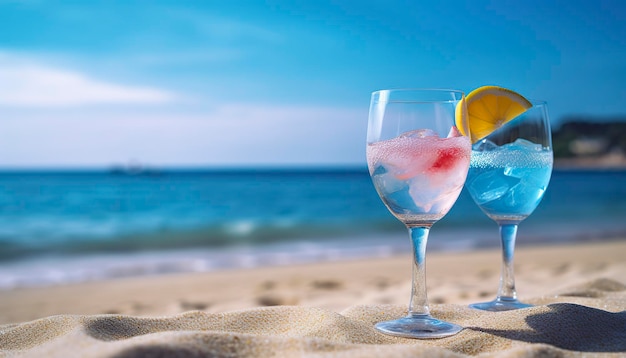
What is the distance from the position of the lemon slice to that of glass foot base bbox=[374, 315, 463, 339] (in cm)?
70

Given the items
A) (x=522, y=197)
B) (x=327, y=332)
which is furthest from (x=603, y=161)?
(x=327, y=332)

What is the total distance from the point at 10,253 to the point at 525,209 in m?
9.42

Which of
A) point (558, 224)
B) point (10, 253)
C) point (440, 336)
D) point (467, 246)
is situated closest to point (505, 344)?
point (440, 336)

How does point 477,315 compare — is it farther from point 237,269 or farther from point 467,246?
point 467,246

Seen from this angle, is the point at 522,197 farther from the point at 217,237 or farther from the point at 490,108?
the point at 217,237

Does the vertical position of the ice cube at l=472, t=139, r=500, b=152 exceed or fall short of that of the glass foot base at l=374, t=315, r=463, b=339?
it exceeds it

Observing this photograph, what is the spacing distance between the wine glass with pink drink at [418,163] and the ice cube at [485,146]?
15.0 inches

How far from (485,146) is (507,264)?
0.44 m

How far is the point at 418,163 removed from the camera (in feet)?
5.60

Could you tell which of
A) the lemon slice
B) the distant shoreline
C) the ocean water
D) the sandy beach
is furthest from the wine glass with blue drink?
the distant shoreline

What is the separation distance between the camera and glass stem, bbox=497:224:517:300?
7.14ft

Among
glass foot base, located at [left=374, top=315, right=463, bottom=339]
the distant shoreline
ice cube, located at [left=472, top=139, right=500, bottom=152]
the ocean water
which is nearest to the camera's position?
glass foot base, located at [left=374, top=315, right=463, bottom=339]

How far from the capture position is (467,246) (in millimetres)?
9773

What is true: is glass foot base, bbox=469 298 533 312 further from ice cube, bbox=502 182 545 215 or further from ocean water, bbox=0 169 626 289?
ocean water, bbox=0 169 626 289
